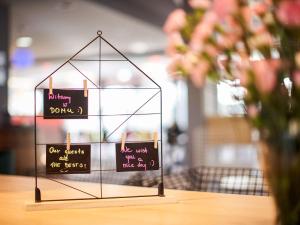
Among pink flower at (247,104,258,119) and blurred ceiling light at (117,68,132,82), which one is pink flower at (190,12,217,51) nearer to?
pink flower at (247,104,258,119)

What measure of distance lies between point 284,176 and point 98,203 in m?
0.62

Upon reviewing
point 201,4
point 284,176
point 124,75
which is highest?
point 124,75

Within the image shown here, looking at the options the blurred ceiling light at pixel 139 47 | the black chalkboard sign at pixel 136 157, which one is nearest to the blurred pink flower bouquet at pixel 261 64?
the black chalkboard sign at pixel 136 157

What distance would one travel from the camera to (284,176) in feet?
2.35

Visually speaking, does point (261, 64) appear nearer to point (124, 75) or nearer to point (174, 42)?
point (174, 42)

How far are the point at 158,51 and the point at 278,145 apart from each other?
662cm

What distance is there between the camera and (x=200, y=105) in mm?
4105

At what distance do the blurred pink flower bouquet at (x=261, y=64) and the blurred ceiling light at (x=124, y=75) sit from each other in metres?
7.73

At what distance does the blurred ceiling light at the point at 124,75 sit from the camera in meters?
8.51

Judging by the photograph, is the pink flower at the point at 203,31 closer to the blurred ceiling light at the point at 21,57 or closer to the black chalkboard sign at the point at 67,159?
the black chalkboard sign at the point at 67,159

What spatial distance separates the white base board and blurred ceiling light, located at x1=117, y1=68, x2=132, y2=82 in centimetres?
732

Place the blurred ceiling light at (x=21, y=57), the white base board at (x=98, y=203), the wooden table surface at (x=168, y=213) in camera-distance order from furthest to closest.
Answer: the blurred ceiling light at (x=21, y=57), the white base board at (x=98, y=203), the wooden table surface at (x=168, y=213)

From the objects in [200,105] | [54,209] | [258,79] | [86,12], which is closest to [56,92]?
[54,209]

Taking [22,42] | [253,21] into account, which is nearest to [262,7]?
[253,21]
